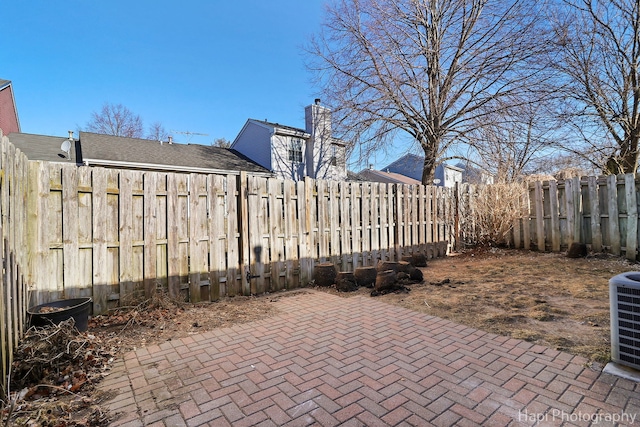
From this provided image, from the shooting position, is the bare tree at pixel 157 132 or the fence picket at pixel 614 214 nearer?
the fence picket at pixel 614 214

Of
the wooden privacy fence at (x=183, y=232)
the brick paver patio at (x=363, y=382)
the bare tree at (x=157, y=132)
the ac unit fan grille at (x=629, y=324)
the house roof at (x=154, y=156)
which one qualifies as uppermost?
the bare tree at (x=157, y=132)

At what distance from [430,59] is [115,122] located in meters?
28.6

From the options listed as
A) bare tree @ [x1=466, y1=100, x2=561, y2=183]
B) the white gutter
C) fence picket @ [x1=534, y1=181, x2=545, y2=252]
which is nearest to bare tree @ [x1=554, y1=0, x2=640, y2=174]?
bare tree @ [x1=466, y1=100, x2=561, y2=183]

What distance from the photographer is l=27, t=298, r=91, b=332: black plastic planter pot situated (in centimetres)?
289

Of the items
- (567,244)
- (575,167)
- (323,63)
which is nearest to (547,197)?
(567,244)

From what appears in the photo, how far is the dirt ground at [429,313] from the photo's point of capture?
7.40 ft

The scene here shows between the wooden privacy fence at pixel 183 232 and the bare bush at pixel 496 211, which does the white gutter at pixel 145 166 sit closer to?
the wooden privacy fence at pixel 183 232

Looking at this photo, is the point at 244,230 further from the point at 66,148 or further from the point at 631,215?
the point at 66,148

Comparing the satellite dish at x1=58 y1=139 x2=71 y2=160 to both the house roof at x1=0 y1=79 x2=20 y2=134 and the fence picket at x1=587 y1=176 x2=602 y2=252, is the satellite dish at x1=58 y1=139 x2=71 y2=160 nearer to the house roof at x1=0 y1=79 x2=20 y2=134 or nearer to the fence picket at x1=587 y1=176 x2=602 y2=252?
the house roof at x1=0 y1=79 x2=20 y2=134

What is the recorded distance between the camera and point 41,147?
15.2 metres

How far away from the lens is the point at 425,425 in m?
1.89

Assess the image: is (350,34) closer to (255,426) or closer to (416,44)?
(416,44)

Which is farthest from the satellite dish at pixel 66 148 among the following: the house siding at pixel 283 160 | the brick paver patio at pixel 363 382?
the brick paver patio at pixel 363 382

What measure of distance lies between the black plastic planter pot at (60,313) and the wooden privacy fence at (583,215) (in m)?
10.0
